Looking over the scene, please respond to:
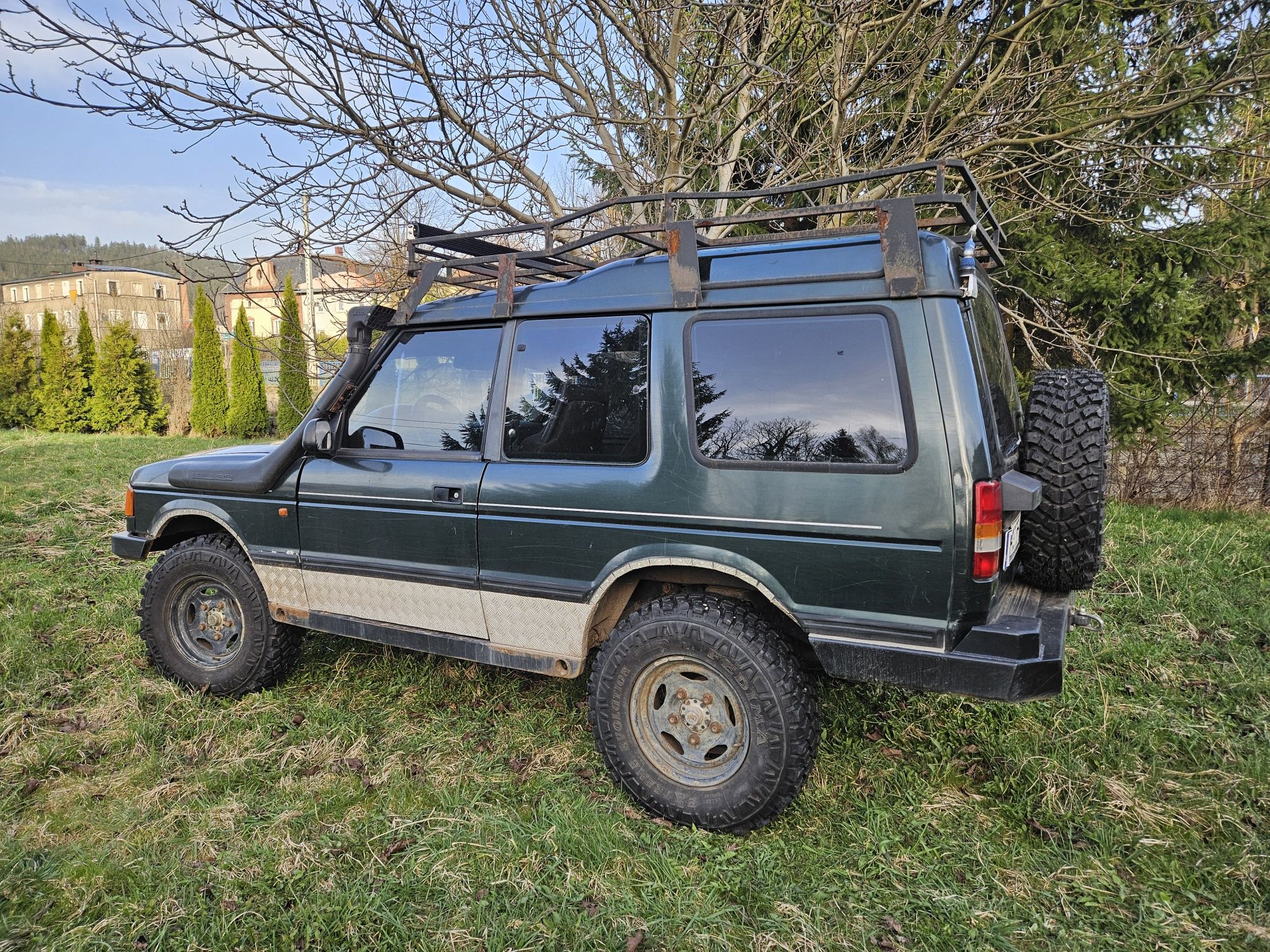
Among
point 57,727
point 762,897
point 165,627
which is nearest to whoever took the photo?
point 762,897

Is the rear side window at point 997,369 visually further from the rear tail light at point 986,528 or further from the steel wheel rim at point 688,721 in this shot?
the steel wheel rim at point 688,721

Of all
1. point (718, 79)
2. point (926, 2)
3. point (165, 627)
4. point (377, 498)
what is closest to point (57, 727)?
point (165, 627)

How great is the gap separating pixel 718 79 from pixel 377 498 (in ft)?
14.5

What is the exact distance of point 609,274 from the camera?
313cm

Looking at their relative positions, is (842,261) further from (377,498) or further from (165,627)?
(165,627)

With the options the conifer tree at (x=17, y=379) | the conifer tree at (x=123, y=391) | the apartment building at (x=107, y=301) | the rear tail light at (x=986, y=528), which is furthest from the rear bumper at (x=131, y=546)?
the conifer tree at (x=17, y=379)

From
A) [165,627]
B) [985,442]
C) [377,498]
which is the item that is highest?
[985,442]

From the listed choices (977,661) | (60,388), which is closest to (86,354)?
(60,388)

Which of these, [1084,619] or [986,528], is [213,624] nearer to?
[986,528]

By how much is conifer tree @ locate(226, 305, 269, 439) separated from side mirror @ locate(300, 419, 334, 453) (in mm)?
16143

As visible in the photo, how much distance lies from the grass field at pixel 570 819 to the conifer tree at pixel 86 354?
1802cm

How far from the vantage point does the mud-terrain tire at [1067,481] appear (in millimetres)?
2832

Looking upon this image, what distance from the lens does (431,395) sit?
3.54 m

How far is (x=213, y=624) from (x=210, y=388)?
54.1ft
